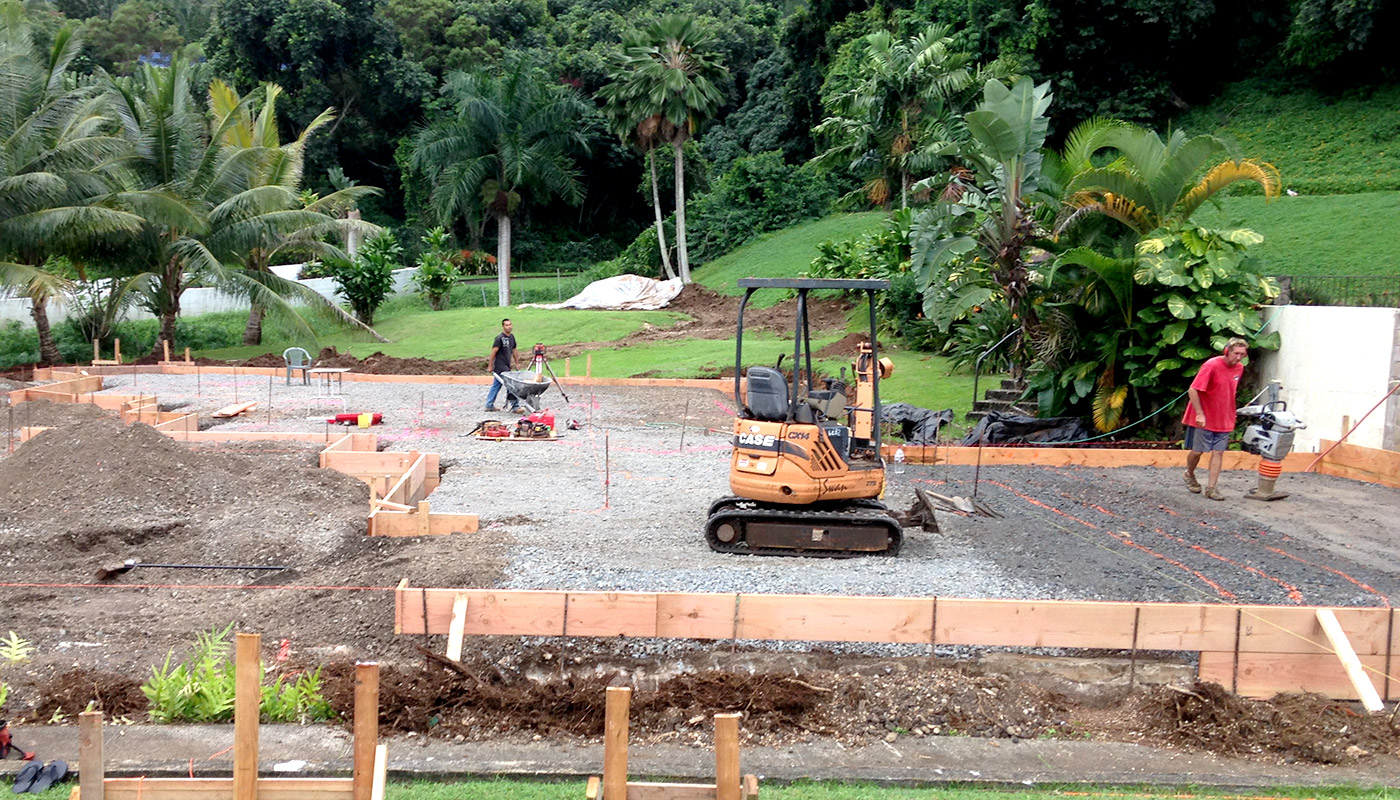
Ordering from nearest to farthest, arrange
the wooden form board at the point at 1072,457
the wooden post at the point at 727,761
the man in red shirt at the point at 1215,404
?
the wooden post at the point at 727,761 < the man in red shirt at the point at 1215,404 < the wooden form board at the point at 1072,457

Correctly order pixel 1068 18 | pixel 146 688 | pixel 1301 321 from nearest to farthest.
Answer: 1. pixel 146 688
2. pixel 1301 321
3. pixel 1068 18

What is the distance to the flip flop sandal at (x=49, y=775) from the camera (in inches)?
191

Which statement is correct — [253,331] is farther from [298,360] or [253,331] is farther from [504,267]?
[504,267]

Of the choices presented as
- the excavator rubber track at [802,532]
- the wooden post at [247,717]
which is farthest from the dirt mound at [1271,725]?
the wooden post at [247,717]

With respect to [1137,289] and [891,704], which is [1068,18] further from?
[891,704]

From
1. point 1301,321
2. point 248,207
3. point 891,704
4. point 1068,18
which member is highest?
point 1068,18

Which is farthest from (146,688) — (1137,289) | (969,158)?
(969,158)

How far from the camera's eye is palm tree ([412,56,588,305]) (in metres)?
36.9

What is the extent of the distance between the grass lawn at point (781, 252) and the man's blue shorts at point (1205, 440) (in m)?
22.6

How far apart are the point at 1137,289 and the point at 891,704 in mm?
9802

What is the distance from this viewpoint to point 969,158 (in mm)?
16016

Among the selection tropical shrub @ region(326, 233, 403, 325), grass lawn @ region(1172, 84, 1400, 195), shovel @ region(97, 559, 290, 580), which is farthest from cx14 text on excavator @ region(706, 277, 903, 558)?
tropical shrub @ region(326, 233, 403, 325)

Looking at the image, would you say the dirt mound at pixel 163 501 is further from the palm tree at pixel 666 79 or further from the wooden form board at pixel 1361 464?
the palm tree at pixel 666 79

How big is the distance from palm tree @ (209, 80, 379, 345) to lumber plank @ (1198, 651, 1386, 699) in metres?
22.5
